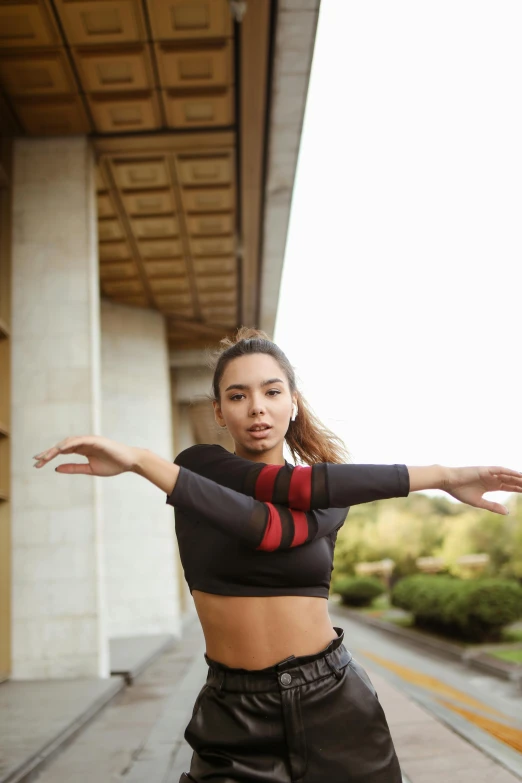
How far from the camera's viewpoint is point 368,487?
1566mm

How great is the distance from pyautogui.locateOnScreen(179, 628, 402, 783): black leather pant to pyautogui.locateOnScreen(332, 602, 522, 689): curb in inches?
423

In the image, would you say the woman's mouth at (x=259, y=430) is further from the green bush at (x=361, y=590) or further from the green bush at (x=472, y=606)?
the green bush at (x=361, y=590)

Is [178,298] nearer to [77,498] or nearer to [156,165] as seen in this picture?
[156,165]

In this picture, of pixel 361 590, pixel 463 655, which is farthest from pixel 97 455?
pixel 361 590

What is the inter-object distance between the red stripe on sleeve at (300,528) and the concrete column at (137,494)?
1115 centimetres

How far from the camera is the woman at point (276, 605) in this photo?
1.54 m

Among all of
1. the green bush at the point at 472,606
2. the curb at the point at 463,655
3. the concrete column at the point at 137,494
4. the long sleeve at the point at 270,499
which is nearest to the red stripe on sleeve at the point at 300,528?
the long sleeve at the point at 270,499

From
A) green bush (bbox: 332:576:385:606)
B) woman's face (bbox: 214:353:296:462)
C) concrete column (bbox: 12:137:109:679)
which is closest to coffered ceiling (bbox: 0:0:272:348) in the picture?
concrete column (bbox: 12:137:109:679)

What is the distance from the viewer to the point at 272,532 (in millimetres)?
1561

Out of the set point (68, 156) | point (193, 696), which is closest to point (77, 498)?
point (193, 696)

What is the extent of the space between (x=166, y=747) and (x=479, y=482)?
344 cm

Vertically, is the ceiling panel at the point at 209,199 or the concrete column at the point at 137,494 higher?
the ceiling panel at the point at 209,199

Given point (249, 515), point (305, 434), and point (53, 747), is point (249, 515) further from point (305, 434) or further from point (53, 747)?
point (53, 747)

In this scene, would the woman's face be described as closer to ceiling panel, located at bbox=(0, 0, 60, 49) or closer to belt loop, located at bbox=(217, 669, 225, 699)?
belt loop, located at bbox=(217, 669, 225, 699)
